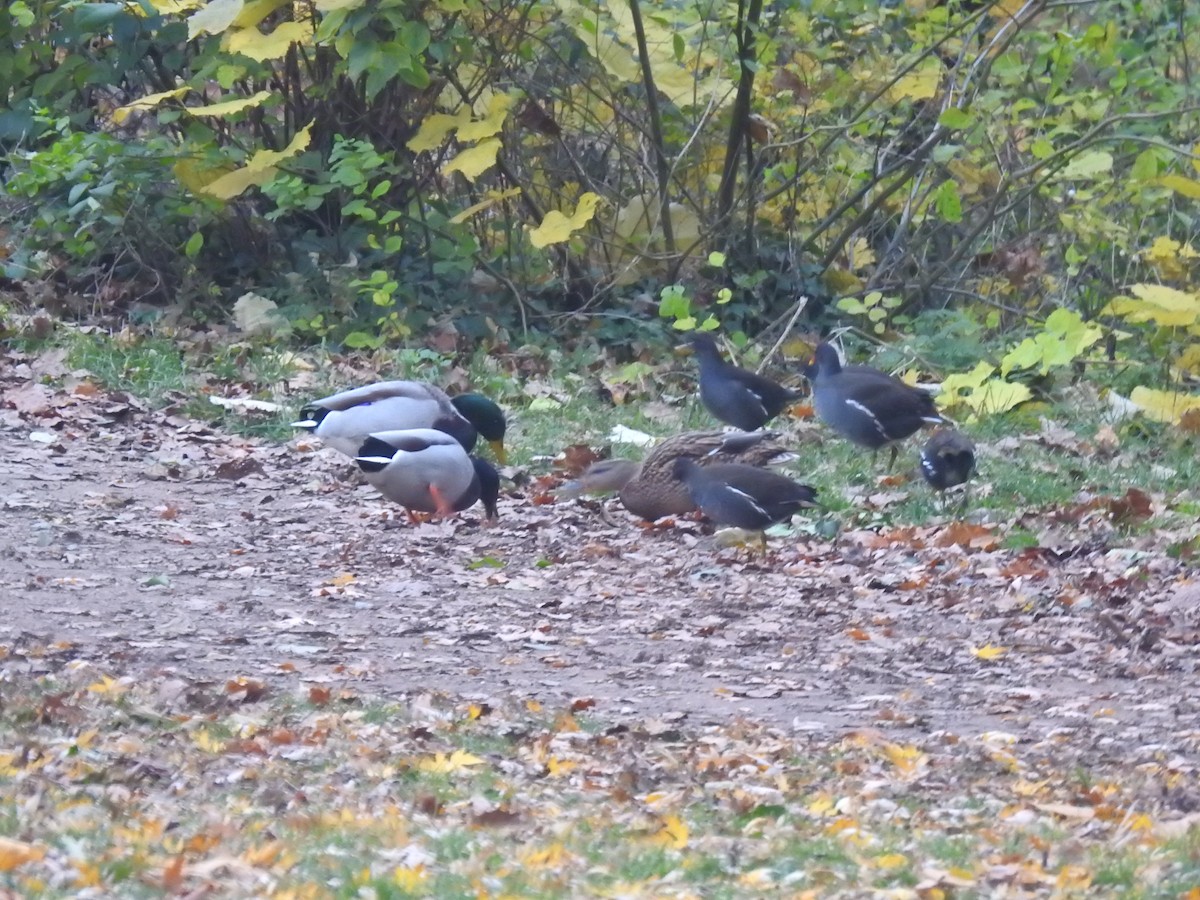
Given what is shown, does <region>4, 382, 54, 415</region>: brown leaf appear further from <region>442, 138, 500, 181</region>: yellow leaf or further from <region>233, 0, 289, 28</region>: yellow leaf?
<region>442, 138, 500, 181</region>: yellow leaf

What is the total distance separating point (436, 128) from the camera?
1204 centimetres

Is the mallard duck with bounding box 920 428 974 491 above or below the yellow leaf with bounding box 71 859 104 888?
below

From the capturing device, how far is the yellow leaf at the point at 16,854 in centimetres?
372

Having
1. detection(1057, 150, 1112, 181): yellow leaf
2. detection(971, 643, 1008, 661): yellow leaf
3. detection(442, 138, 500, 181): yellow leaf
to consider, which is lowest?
detection(971, 643, 1008, 661): yellow leaf

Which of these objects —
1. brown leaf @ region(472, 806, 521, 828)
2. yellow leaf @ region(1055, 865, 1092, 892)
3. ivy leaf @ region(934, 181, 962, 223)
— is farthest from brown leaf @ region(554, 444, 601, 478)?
yellow leaf @ region(1055, 865, 1092, 892)

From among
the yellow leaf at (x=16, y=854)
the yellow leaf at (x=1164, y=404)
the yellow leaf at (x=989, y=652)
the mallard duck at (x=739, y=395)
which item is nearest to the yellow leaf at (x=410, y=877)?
the yellow leaf at (x=16, y=854)

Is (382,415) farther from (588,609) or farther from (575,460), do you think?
(588,609)

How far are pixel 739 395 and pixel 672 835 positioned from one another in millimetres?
5907

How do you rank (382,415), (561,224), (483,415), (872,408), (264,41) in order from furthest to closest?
1. (561,224)
2. (264,41)
3. (483,415)
4. (872,408)
5. (382,415)

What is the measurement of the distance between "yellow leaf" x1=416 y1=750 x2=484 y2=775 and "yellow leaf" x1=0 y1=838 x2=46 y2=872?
1.29 m

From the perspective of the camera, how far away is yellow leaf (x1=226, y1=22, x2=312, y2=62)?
1126 cm

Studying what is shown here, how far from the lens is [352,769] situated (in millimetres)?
4902

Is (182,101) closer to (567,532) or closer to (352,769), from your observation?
(567,532)

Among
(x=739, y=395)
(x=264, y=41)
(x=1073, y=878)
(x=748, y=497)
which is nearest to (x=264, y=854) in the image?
(x=1073, y=878)
